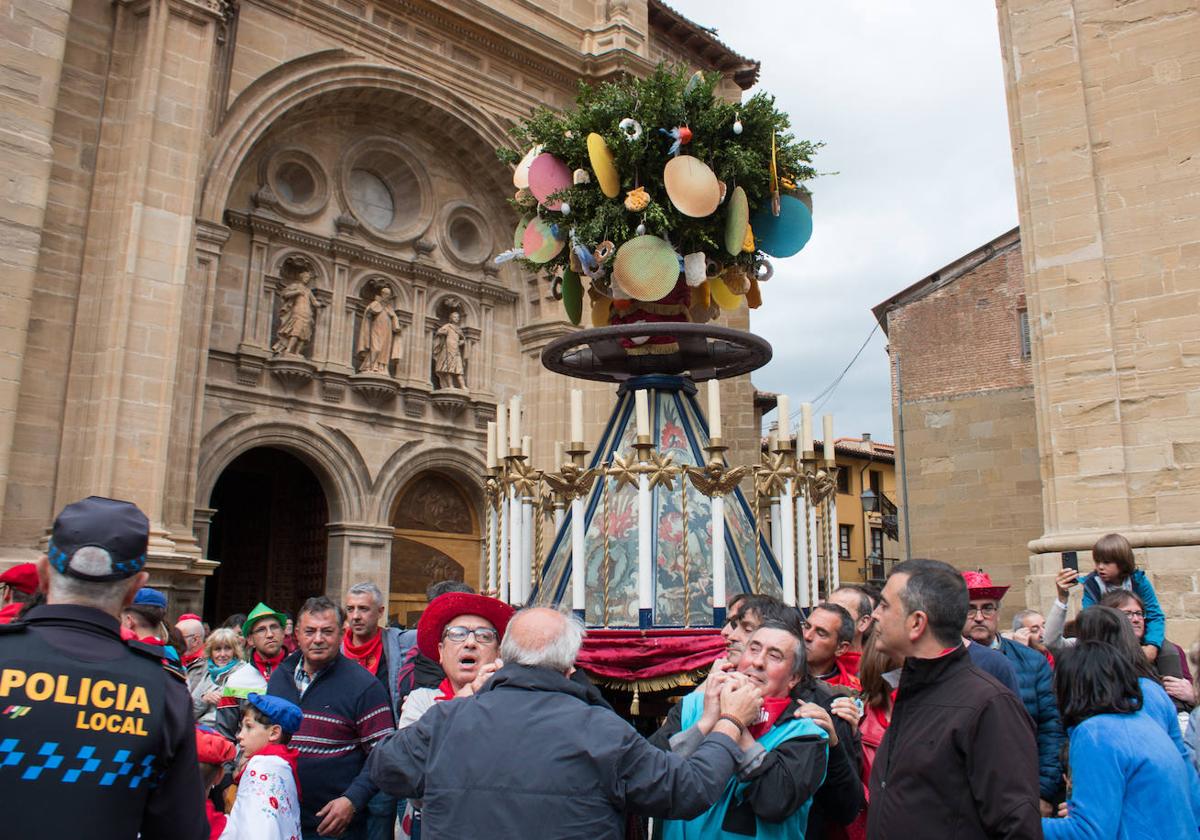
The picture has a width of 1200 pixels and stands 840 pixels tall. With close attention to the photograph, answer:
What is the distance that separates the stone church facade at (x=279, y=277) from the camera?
39.3ft

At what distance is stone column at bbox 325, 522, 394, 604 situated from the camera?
1563cm

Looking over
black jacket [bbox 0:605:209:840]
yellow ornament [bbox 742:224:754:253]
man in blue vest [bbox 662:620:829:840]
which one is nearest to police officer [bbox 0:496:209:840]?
black jacket [bbox 0:605:209:840]

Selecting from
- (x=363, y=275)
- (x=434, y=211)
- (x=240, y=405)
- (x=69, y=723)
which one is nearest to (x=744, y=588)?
(x=69, y=723)

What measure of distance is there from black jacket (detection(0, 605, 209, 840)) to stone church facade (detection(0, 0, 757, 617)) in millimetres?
10242

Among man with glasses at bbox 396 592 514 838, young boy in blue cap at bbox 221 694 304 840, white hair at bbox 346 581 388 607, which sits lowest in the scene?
young boy in blue cap at bbox 221 694 304 840

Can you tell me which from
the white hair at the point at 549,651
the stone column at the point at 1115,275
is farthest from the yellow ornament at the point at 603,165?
the stone column at the point at 1115,275

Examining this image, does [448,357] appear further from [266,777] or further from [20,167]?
[266,777]

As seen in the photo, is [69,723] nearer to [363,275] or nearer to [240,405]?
[240,405]

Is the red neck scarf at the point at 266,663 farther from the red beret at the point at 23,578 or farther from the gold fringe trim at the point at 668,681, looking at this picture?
the gold fringe trim at the point at 668,681

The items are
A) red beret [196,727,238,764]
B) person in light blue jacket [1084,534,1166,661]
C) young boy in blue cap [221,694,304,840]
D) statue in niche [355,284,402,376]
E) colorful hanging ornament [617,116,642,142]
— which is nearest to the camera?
young boy in blue cap [221,694,304,840]

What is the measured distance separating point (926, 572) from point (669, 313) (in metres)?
3.86

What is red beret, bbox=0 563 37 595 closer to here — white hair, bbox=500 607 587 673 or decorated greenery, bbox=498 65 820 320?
white hair, bbox=500 607 587 673

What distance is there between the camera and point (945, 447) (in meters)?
20.1

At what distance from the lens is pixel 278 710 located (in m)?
3.79
